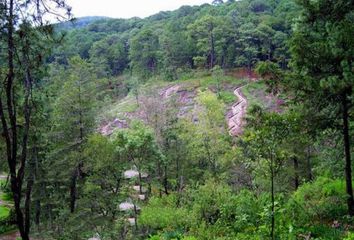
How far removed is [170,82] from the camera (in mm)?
66938

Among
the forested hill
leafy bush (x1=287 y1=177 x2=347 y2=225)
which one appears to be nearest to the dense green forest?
leafy bush (x1=287 y1=177 x2=347 y2=225)

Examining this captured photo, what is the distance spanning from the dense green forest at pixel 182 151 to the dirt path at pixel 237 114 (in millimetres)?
261

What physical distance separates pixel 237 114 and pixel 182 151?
1879cm

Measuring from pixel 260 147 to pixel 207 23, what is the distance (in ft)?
206

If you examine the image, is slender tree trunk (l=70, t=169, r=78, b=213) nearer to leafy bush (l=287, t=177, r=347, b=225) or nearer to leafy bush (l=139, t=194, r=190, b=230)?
leafy bush (l=139, t=194, r=190, b=230)

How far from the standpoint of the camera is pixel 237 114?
4709 centimetres

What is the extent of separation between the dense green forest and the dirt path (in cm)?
26

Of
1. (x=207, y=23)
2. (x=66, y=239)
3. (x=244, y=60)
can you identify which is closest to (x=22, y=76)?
(x=66, y=239)

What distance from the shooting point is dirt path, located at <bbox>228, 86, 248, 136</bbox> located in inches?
1668

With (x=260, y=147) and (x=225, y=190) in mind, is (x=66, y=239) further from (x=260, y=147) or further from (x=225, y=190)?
(x=260, y=147)

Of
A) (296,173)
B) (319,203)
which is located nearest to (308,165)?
(296,173)

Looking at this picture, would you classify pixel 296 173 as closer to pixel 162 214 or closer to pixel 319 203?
pixel 162 214

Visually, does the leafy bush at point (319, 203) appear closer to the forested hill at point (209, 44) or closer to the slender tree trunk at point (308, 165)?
the slender tree trunk at point (308, 165)

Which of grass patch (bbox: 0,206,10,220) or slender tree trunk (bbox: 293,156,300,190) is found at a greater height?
slender tree trunk (bbox: 293,156,300,190)
